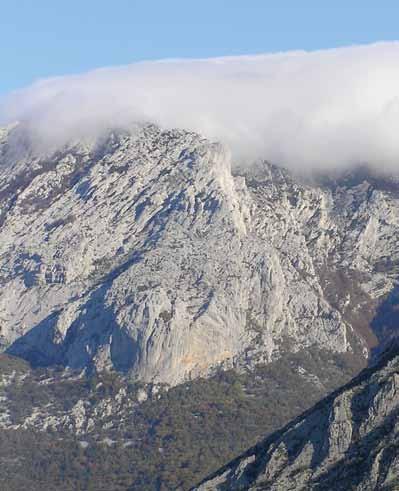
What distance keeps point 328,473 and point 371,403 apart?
7011mm

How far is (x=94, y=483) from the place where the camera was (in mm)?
199500

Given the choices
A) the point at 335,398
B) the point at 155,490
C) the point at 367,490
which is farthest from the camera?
the point at 155,490

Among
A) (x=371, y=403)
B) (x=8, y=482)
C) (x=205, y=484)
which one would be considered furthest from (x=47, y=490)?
(x=371, y=403)

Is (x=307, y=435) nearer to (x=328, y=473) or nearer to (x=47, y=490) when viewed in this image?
(x=328, y=473)

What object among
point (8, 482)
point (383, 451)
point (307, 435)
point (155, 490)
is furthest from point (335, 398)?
point (8, 482)

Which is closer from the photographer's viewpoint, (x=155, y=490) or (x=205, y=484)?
(x=205, y=484)

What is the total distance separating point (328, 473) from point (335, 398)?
8.62m

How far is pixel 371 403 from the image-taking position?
104m

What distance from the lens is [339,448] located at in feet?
336

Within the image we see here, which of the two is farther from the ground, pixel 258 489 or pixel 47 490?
pixel 47 490

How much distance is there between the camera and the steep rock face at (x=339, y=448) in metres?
96.7

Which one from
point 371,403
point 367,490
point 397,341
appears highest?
point 397,341

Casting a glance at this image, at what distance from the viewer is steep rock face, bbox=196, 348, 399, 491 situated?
96688mm

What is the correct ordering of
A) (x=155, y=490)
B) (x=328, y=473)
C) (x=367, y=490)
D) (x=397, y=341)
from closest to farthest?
(x=367, y=490) < (x=328, y=473) < (x=397, y=341) < (x=155, y=490)
